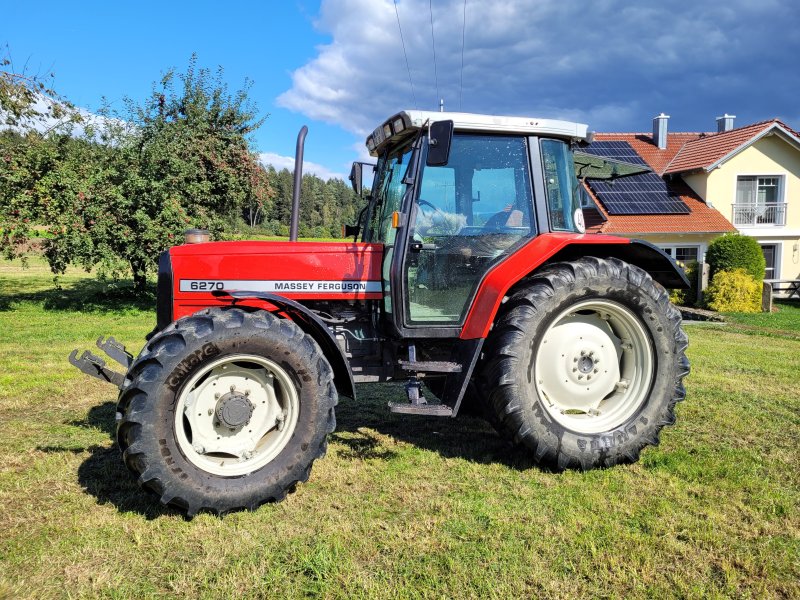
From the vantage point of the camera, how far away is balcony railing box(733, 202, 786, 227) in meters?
21.8

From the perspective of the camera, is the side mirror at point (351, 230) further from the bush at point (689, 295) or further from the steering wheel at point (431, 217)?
the bush at point (689, 295)

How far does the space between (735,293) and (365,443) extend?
45.6ft

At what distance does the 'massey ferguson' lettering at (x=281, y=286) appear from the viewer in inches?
162

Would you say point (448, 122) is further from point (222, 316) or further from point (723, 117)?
point (723, 117)

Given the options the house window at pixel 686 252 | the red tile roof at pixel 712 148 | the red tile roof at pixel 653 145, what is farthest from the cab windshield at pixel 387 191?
the red tile roof at pixel 712 148

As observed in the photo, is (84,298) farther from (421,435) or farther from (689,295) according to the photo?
(689,295)

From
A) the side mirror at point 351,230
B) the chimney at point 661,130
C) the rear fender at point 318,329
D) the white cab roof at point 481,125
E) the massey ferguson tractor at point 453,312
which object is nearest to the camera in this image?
the massey ferguson tractor at point 453,312

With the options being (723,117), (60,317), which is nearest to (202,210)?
(60,317)

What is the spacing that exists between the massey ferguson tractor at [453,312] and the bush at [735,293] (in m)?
12.6

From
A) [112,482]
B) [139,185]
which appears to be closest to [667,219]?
[139,185]

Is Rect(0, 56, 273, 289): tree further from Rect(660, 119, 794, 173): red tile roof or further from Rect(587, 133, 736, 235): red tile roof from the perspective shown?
Rect(660, 119, 794, 173): red tile roof

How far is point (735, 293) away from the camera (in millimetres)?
15570

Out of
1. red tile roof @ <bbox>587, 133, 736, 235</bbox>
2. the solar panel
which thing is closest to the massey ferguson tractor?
red tile roof @ <bbox>587, 133, 736, 235</bbox>

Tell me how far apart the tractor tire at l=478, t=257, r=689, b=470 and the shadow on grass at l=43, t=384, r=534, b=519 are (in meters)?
0.41
